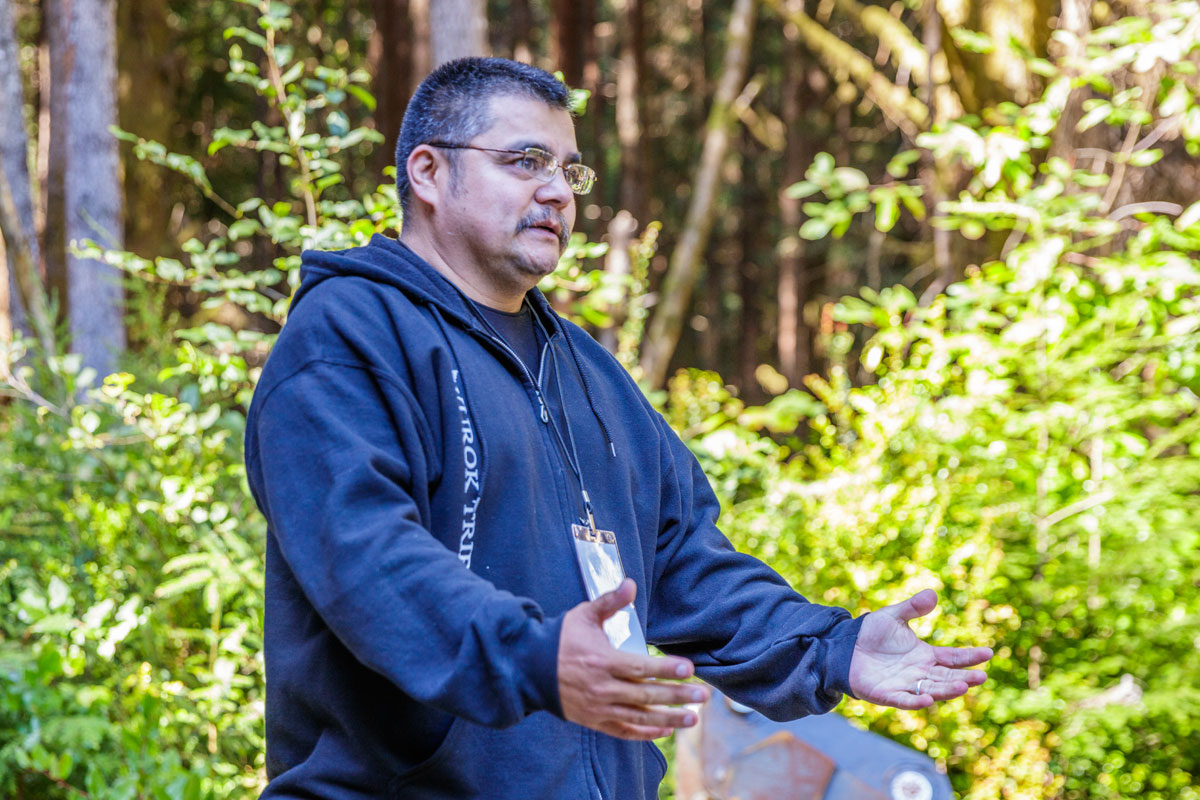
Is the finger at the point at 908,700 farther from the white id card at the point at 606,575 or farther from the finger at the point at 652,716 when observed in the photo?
the finger at the point at 652,716

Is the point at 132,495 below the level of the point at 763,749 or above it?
above

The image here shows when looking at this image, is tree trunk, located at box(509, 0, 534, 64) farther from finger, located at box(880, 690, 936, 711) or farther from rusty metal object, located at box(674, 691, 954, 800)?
finger, located at box(880, 690, 936, 711)

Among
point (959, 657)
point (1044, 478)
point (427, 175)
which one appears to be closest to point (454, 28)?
point (1044, 478)

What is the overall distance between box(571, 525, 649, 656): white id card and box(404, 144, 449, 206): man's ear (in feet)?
2.15

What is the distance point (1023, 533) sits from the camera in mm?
5020

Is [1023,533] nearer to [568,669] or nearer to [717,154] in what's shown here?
[568,669]

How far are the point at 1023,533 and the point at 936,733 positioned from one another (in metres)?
1.06

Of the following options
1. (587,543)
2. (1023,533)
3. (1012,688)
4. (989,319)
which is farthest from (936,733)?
(587,543)

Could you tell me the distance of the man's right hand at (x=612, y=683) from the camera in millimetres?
1339

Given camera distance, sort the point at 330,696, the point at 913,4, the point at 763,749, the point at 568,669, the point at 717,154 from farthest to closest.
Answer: the point at 717,154 → the point at 913,4 → the point at 763,749 → the point at 330,696 → the point at 568,669

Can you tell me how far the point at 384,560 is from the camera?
1.44m

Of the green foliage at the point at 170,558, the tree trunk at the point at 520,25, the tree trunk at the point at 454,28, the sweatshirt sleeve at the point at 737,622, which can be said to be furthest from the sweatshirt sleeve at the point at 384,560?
the tree trunk at the point at 520,25

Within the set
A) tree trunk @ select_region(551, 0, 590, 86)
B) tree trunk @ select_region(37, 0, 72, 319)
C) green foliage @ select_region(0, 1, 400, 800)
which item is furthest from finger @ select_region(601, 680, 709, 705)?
tree trunk @ select_region(551, 0, 590, 86)

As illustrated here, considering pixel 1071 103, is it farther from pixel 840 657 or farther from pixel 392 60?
pixel 392 60
